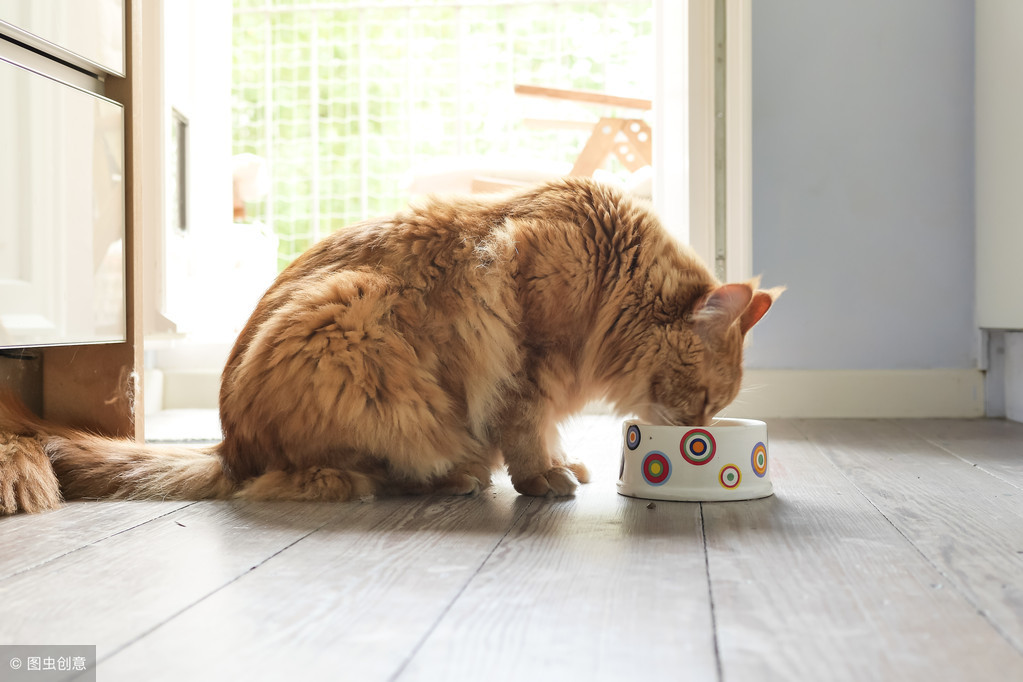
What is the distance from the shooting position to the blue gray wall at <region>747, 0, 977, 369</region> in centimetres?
287

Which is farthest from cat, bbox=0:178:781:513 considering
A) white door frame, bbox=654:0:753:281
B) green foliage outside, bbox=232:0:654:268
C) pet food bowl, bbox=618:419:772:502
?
green foliage outside, bbox=232:0:654:268

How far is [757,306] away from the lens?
1700 mm

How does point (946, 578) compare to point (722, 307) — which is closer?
point (946, 578)

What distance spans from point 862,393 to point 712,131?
988 mm

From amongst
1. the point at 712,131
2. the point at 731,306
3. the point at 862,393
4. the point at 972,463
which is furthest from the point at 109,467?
the point at 862,393

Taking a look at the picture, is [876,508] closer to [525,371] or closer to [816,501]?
[816,501]

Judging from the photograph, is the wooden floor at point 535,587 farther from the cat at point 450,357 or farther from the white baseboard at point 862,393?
the white baseboard at point 862,393

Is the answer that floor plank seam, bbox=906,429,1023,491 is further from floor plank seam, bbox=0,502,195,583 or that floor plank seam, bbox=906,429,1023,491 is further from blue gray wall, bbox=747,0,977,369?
floor plank seam, bbox=0,502,195,583

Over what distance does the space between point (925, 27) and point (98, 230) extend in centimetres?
255

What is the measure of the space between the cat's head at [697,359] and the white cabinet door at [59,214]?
1066mm

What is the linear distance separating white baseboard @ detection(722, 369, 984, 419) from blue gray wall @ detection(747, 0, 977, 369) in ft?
0.16

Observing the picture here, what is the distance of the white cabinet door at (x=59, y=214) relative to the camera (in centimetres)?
143

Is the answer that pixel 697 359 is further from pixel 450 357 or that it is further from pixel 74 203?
pixel 74 203

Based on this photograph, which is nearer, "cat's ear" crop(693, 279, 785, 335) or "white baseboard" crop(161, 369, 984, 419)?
"cat's ear" crop(693, 279, 785, 335)
